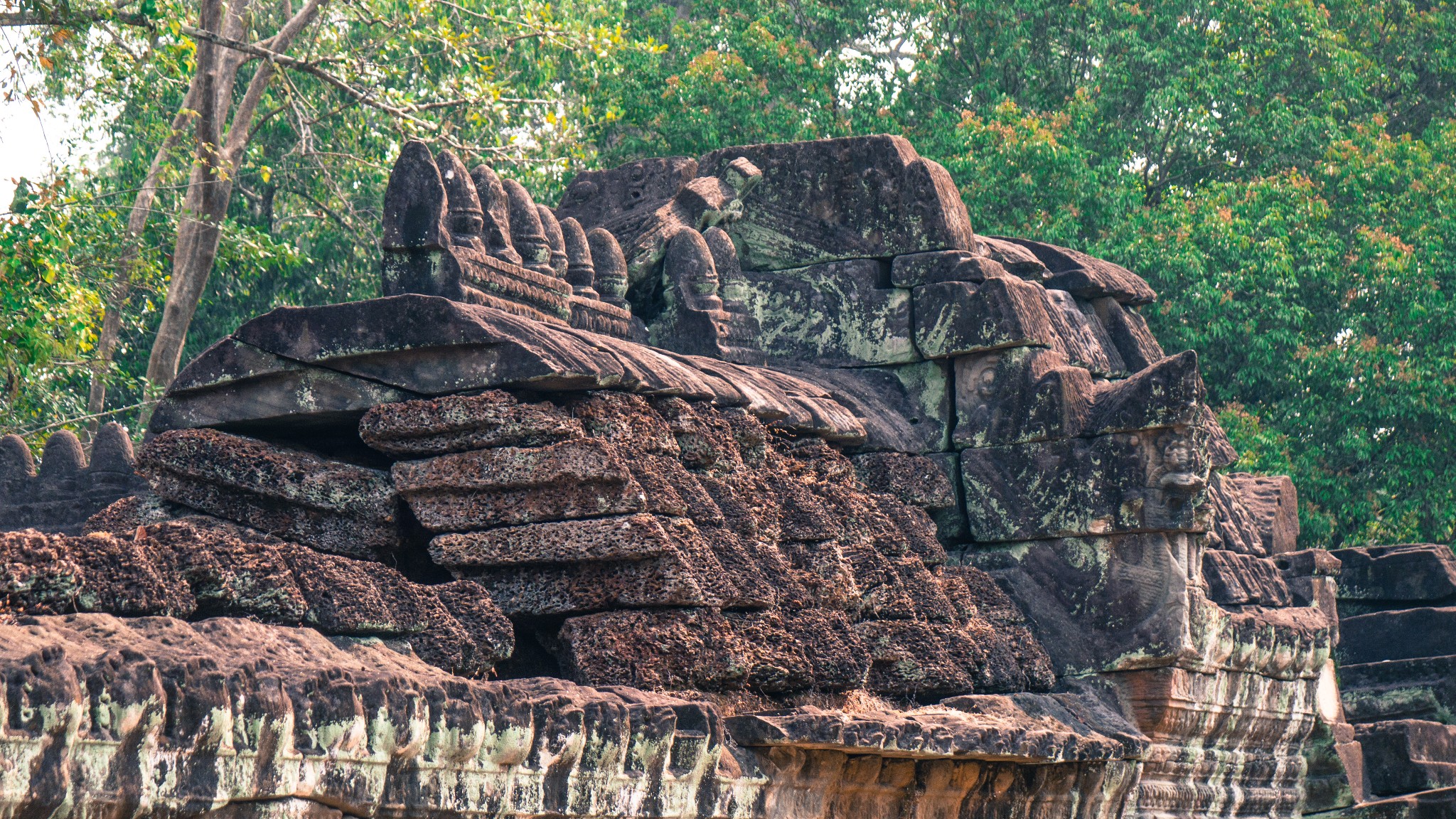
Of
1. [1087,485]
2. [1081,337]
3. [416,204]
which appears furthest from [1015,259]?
[416,204]

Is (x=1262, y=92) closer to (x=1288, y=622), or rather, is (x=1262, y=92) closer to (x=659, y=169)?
(x=1288, y=622)

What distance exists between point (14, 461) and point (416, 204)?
11.0 ft

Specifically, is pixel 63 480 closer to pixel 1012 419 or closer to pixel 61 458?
pixel 61 458

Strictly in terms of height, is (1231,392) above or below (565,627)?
above

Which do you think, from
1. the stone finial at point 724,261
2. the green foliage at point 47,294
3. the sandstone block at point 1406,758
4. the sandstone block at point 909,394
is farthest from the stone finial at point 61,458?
the sandstone block at point 1406,758

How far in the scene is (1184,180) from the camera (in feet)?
58.1

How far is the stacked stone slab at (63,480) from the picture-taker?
796 cm

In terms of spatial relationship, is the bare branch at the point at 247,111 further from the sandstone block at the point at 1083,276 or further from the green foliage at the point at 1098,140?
the sandstone block at the point at 1083,276

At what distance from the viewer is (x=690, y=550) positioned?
5.57m

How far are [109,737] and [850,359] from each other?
5.74 m

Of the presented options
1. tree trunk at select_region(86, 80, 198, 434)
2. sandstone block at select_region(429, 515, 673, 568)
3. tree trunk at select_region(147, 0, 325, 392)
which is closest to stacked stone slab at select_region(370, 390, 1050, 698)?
sandstone block at select_region(429, 515, 673, 568)

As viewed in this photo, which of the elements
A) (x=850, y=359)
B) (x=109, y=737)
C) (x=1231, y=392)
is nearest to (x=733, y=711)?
(x=109, y=737)

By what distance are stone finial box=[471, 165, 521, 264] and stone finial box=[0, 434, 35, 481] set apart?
3.21 meters

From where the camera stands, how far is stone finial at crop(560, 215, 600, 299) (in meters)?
7.11
